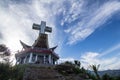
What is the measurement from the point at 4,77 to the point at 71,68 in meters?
11.0

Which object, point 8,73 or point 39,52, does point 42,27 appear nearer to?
point 39,52

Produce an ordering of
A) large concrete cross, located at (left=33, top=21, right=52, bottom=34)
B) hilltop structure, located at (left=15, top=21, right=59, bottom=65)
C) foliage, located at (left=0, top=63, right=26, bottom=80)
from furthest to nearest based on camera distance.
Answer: large concrete cross, located at (left=33, top=21, right=52, bottom=34) → hilltop structure, located at (left=15, top=21, right=59, bottom=65) → foliage, located at (left=0, top=63, right=26, bottom=80)

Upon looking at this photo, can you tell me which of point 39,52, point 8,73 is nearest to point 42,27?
point 39,52

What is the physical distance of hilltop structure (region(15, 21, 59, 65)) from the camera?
30578 millimetres

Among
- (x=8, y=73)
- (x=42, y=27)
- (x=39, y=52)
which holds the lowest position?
(x=8, y=73)

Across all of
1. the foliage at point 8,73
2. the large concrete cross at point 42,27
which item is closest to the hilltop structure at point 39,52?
the large concrete cross at point 42,27

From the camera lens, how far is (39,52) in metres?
30.9

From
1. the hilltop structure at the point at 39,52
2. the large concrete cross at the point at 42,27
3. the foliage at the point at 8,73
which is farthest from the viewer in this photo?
the large concrete cross at the point at 42,27

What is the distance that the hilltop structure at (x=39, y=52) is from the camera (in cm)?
3058

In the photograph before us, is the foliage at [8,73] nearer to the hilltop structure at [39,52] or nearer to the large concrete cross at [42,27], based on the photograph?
the hilltop structure at [39,52]

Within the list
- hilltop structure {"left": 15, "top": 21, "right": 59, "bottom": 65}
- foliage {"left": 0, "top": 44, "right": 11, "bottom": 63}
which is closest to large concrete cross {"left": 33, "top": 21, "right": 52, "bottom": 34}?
hilltop structure {"left": 15, "top": 21, "right": 59, "bottom": 65}

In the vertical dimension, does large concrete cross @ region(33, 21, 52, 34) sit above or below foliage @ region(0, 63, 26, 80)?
above

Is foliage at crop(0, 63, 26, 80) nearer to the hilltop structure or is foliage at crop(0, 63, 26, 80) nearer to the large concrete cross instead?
the hilltop structure

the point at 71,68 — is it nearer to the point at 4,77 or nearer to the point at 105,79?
the point at 105,79
